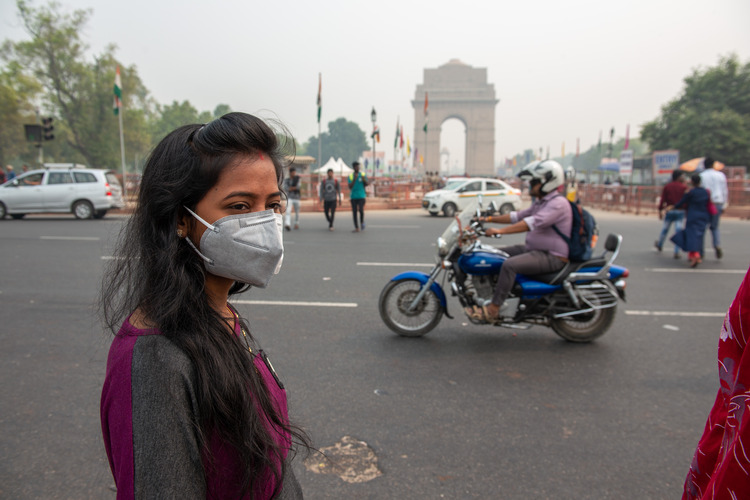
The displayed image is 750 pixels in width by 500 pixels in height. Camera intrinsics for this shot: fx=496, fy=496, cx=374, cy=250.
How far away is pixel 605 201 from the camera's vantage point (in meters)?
24.5

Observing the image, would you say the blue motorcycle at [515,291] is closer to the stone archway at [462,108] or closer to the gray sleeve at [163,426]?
the gray sleeve at [163,426]

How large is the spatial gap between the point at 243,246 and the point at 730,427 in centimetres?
107

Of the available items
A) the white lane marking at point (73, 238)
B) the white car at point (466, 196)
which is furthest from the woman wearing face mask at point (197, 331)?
the white car at point (466, 196)

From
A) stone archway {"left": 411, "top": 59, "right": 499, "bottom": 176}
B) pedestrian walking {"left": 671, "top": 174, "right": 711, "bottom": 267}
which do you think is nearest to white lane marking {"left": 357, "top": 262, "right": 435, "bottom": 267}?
pedestrian walking {"left": 671, "top": 174, "right": 711, "bottom": 267}

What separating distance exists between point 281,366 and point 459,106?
70915 mm

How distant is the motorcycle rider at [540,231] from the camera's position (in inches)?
176

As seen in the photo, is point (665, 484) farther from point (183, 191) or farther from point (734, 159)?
point (734, 159)

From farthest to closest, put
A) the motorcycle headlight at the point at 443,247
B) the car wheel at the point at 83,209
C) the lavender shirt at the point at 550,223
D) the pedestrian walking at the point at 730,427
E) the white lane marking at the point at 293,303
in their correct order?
1. the car wheel at the point at 83,209
2. the white lane marking at the point at 293,303
3. the motorcycle headlight at the point at 443,247
4. the lavender shirt at the point at 550,223
5. the pedestrian walking at the point at 730,427

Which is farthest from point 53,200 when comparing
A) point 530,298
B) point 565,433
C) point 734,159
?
point 734,159

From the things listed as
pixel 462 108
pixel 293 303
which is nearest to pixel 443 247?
pixel 293 303

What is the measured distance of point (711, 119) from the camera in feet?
116

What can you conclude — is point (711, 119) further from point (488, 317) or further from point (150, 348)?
point (150, 348)

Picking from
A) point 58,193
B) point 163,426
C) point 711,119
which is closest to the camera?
point 163,426

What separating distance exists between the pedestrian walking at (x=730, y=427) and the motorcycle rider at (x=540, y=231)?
3.47m
